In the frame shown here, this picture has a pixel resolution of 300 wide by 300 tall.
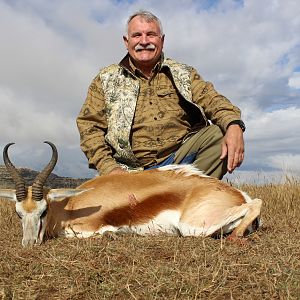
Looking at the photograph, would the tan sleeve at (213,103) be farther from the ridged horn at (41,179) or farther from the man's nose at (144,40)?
the ridged horn at (41,179)

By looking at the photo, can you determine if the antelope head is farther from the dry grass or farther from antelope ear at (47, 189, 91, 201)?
the dry grass

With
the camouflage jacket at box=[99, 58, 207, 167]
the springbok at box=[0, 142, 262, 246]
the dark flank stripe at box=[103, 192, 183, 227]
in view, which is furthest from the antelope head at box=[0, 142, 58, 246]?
the camouflage jacket at box=[99, 58, 207, 167]

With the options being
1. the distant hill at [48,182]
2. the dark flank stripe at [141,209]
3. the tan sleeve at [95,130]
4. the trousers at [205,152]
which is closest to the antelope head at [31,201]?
the distant hill at [48,182]

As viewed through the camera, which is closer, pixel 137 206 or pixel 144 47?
pixel 137 206

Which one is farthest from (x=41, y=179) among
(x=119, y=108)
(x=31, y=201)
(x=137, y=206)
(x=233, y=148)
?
(x=233, y=148)

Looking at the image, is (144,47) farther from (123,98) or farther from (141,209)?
(141,209)

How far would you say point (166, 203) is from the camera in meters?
4.26

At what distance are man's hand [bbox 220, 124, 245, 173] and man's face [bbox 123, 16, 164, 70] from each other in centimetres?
161

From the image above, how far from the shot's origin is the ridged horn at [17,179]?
175 inches

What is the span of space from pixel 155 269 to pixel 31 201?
1942 mm

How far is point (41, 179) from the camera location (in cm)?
449

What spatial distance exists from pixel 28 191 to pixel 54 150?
1.61ft

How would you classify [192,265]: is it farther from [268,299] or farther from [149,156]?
[149,156]

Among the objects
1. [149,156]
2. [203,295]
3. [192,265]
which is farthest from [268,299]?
[149,156]
